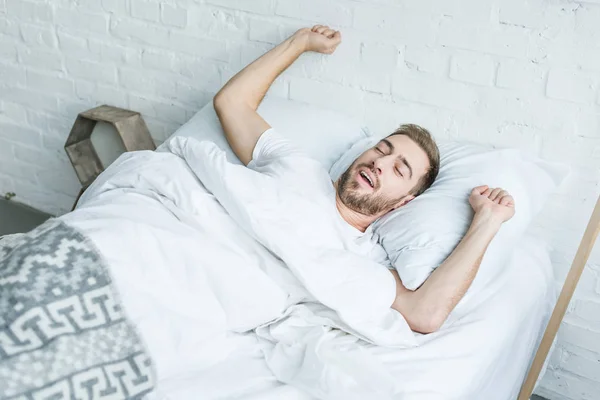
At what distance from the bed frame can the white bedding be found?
8 centimetres

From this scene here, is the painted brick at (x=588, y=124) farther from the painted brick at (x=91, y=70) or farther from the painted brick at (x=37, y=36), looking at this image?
the painted brick at (x=37, y=36)

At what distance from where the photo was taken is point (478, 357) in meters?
1.48

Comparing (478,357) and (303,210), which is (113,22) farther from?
(478,357)

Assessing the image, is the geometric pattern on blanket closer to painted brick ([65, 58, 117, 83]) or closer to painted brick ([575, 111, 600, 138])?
painted brick ([575, 111, 600, 138])

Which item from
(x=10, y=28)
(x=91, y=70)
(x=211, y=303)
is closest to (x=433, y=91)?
(x=211, y=303)

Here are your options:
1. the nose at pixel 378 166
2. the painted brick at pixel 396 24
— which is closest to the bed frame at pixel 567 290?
the nose at pixel 378 166

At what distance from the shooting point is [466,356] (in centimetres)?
147

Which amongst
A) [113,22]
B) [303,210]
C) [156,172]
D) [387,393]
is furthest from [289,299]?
[113,22]

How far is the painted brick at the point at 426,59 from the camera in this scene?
192 cm

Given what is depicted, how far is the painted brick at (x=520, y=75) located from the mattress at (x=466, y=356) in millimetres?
427

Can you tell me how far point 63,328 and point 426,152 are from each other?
3.33ft

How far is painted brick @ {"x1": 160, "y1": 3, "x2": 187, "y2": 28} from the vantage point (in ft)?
7.61

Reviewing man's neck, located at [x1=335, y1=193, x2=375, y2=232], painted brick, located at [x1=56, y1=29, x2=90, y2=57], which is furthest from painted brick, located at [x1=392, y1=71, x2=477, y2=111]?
painted brick, located at [x1=56, y1=29, x2=90, y2=57]

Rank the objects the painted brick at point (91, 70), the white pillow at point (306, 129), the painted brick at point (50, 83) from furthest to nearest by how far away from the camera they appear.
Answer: the painted brick at point (50, 83) → the painted brick at point (91, 70) → the white pillow at point (306, 129)
